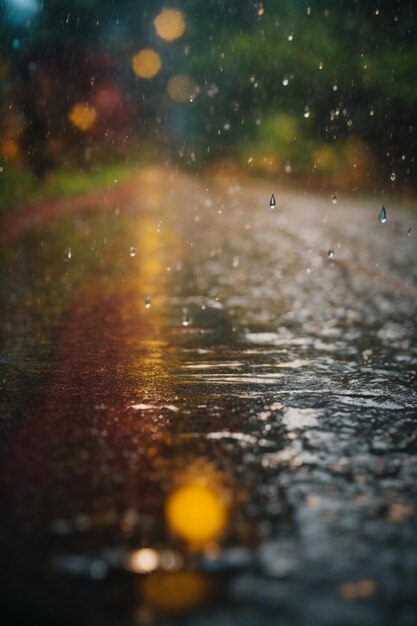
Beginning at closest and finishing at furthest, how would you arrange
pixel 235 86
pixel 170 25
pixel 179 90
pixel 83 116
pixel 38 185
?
pixel 38 185 < pixel 83 116 < pixel 235 86 < pixel 170 25 < pixel 179 90

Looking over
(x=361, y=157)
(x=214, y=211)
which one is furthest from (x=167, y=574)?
(x=361, y=157)

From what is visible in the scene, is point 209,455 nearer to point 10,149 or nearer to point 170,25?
point 10,149

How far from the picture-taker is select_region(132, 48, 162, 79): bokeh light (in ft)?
213

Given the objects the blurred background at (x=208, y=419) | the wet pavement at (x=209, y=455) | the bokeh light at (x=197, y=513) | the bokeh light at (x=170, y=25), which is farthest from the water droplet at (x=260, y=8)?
the bokeh light at (x=197, y=513)

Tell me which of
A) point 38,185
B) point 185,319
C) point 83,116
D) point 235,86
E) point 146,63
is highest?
point 146,63

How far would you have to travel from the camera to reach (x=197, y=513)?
8.89ft

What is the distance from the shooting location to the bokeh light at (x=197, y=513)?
258 centimetres

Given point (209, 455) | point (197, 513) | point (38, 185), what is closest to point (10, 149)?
point (38, 185)

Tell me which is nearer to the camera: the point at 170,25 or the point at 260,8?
the point at 260,8

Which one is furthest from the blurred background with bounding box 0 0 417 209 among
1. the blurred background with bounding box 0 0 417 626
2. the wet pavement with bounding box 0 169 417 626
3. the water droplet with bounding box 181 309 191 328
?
the wet pavement with bounding box 0 169 417 626

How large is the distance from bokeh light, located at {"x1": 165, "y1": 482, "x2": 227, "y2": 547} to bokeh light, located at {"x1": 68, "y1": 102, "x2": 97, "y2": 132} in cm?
2623

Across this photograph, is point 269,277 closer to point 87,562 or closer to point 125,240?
point 125,240

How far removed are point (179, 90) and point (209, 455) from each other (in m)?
73.4

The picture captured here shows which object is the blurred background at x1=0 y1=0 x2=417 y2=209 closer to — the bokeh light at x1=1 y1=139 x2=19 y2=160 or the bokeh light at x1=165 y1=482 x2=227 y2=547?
the bokeh light at x1=1 y1=139 x2=19 y2=160
